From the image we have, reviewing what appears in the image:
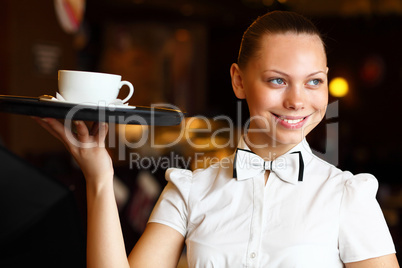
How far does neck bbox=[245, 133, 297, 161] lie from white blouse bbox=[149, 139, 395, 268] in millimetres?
23

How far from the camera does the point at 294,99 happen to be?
1.19 m

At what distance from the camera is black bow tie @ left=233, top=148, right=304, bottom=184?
125 centimetres

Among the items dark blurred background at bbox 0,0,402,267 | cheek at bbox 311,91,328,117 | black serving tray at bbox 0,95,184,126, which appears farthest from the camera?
dark blurred background at bbox 0,0,402,267

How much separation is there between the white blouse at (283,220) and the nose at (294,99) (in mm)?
139

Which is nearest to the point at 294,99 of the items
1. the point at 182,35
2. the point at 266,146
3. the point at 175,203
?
the point at 266,146

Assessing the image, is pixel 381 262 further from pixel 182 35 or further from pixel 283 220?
pixel 182 35

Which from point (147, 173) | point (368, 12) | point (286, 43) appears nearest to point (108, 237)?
point (286, 43)

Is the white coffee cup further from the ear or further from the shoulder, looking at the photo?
the shoulder

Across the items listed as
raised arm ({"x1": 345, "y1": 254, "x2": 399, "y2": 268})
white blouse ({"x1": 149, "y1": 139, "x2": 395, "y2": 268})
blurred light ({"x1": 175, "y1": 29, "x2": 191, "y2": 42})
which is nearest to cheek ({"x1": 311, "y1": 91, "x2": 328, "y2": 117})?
white blouse ({"x1": 149, "y1": 139, "x2": 395, "y2": 268})

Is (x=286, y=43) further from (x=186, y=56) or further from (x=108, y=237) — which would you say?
(x=186, y=56)

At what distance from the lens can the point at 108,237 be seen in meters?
1.17

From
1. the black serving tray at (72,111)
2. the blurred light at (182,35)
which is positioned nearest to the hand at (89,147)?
the black serving tray at (72,111)

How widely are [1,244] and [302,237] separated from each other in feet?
2.79

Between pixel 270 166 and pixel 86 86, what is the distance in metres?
0.47
